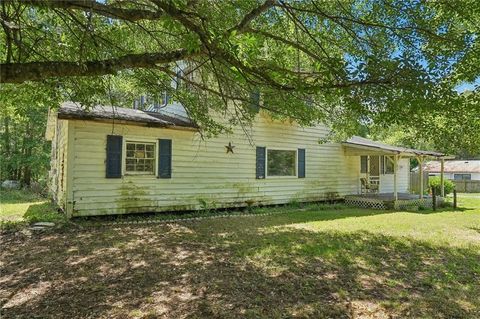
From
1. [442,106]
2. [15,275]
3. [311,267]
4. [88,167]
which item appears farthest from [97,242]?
[442,106]

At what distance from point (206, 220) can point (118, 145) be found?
321 centimetres

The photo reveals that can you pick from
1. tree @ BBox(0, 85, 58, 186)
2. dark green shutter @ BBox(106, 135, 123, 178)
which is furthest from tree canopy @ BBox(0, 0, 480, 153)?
tree @ BBox(0, 85, 58, 186)

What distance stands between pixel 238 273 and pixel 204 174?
6.51 m

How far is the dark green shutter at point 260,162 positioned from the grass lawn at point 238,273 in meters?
4.32

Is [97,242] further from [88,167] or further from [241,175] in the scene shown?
[241,175]

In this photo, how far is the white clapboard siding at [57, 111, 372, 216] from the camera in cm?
882

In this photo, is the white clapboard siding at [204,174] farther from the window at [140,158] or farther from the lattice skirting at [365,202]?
the lattice skirting at [365,202]

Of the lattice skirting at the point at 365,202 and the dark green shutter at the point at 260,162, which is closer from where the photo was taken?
the dark green shutter at the point at 260,162

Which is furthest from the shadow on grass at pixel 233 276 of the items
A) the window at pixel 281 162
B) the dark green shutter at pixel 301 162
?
the dark green shutter at pixel 301 162

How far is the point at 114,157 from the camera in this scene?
9.16 m

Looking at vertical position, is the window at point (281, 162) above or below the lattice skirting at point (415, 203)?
above

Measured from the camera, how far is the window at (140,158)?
9.70m

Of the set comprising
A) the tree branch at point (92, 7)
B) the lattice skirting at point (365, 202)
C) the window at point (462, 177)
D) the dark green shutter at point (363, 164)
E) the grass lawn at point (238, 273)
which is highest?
the tree branch at point (92, 7)

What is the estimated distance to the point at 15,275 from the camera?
458 cm
